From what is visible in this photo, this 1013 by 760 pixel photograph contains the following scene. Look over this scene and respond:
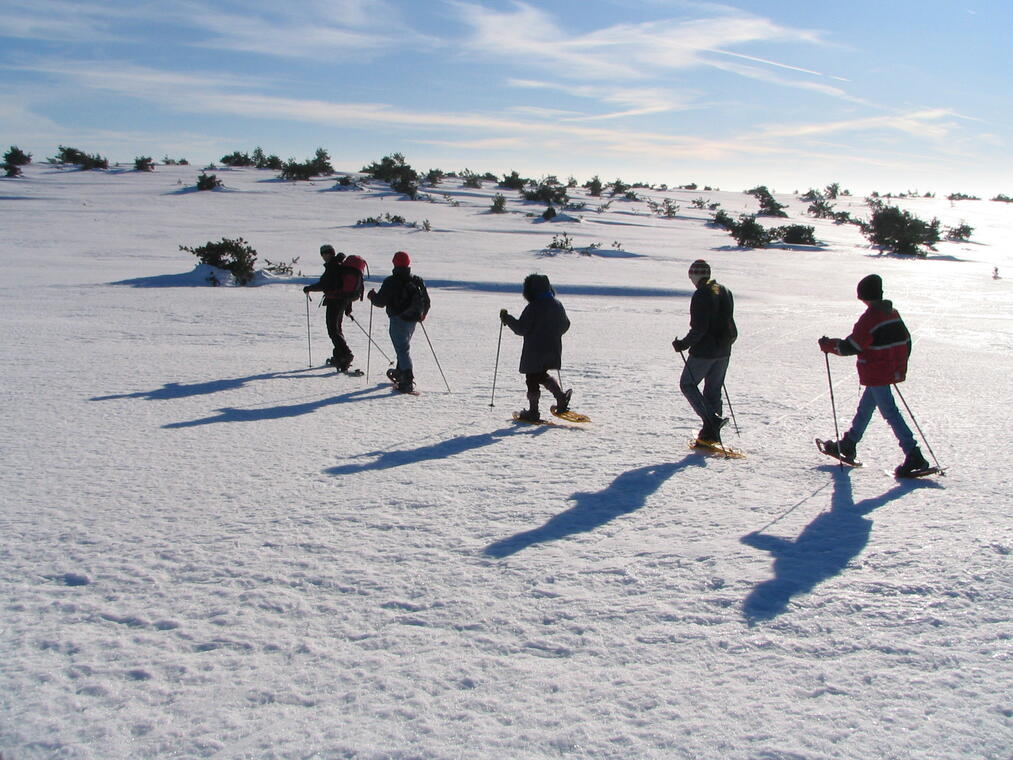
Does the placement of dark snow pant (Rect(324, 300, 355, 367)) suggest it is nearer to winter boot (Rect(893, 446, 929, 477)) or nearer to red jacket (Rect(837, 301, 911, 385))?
red jacket (Rect(837, 301, 911, 385))

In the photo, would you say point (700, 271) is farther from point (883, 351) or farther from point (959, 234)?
point (959, 234)

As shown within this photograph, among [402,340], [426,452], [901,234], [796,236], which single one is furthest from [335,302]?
[901,234]

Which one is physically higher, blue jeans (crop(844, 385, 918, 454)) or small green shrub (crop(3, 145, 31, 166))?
small green shrub (crop(3, 145, 31, 166))

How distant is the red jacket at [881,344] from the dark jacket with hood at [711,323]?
90cm

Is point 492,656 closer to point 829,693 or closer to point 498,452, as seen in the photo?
point 829,693

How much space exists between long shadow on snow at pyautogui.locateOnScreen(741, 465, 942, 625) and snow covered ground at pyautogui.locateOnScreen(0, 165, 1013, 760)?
0.9 inches

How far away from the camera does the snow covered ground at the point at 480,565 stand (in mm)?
2547

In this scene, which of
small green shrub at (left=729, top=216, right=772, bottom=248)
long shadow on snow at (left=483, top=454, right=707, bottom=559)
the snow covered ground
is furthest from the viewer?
small green shrub at (left=729, top=216, right=772, bottom=248)

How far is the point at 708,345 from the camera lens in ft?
19.2

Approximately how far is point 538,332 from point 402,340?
1.93m

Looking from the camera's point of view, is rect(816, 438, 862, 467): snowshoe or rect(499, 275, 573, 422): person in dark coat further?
rect(499, 275, 573, 422): person in dark coat

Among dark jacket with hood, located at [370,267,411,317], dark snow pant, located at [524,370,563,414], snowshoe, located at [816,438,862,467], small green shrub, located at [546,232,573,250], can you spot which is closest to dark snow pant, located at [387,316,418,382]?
dark jacket with hood, located at [370,267,411,317]

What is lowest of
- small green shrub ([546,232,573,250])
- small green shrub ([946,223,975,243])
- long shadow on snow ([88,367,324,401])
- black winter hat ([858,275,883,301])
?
long shadow on snow ([88,367,324,401])

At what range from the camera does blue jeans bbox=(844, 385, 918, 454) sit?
5.15 meters
